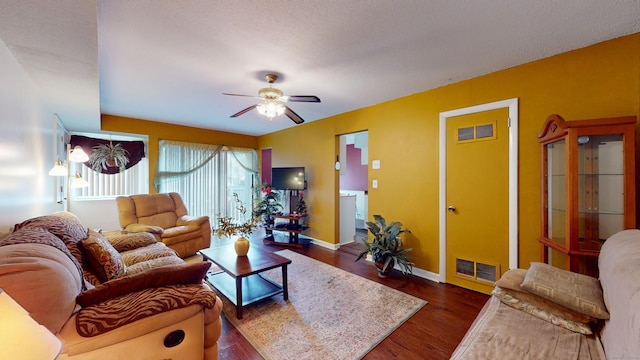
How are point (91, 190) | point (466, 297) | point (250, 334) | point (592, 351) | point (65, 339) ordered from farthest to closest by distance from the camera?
point (91, 190), point (466, 297), point (250, 334), point (592, 351), point (65, 339)

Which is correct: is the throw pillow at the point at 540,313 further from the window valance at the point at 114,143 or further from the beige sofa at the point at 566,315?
the window valance at the point at 114,143

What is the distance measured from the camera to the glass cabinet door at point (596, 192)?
1.89 metres

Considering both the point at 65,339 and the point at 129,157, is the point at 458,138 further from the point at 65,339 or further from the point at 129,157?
the point at 129,157

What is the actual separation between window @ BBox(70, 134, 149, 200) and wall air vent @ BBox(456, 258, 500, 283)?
218 inches

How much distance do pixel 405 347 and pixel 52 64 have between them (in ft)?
11.4

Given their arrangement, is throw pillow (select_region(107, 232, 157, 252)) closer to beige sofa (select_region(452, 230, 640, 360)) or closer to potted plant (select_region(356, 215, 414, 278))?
potted plant (select_region(356, 215, 414, 278))

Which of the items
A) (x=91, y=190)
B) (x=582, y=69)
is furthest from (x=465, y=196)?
(x=91, y=190)

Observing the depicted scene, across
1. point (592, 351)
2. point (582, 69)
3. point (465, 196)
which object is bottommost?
Result: point (592, 351)

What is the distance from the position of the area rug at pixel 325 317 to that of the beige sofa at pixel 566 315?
2.85ft

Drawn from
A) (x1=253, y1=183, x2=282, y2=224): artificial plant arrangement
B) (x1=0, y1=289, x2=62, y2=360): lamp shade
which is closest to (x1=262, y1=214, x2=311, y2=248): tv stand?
(x1=253, y1=183, x2=282, y2=224): artificial plant arrangement

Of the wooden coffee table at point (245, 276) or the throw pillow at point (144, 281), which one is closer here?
the throw pillow at point (144, 281)

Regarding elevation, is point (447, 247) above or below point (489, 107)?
below

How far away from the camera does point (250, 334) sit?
2.00 m

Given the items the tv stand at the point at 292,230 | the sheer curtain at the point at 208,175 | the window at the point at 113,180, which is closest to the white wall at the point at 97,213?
the window at the point at 113,180
